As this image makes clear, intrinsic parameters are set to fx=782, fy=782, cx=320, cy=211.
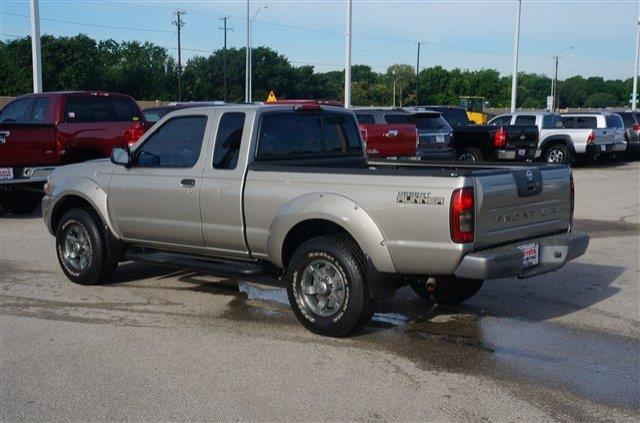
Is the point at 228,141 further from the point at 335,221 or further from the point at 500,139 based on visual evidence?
the point at 500,139

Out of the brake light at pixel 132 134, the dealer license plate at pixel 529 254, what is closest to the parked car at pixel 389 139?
the brake light at pixel 132 134

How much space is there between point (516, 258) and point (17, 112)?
11.7m

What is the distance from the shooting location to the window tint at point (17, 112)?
48.5ft

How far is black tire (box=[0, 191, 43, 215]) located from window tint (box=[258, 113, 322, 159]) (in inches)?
339

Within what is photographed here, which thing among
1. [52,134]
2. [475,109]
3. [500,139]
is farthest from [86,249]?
[475,109]

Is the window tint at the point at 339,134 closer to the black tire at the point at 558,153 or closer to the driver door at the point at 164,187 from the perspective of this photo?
the driver door at the point at 164,187

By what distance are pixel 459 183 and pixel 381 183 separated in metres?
0.66

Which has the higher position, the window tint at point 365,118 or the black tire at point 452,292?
the window tint at point 365,118

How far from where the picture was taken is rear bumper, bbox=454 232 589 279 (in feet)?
19.1

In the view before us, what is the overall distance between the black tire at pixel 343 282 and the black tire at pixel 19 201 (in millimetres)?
9363

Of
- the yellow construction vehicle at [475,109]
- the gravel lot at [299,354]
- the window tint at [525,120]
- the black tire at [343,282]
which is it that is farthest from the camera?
the yellow construction vehicle at [475,109]

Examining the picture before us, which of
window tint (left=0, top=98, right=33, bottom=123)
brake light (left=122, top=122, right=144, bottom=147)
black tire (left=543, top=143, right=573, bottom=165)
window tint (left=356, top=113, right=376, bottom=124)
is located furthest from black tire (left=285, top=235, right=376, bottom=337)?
black tire (left=543, top=143, right=573, bottom=165)

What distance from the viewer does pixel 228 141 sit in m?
7.31

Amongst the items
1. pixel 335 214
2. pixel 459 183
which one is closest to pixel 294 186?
pixel 335 214
